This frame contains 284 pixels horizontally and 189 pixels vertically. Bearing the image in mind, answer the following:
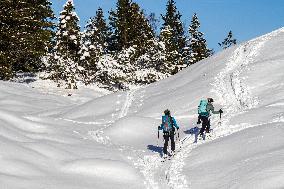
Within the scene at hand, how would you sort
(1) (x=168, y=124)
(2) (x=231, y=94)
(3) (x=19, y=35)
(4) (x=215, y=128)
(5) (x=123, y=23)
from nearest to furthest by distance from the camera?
(1) (x=168, y=124) < (4) (x=215, y=128) < (2) (x=231, y=94) < (3) (x=19, y=35) < (5) (x=123, y=23)

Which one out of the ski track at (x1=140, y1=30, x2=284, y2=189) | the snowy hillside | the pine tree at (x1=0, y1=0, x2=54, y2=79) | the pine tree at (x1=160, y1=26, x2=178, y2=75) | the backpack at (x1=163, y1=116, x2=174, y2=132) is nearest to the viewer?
the snowy hillside

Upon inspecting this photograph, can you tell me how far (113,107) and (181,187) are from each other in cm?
1786

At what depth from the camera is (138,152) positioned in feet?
59.4

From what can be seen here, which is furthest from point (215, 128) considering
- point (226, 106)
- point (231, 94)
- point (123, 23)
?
point (123, 23)

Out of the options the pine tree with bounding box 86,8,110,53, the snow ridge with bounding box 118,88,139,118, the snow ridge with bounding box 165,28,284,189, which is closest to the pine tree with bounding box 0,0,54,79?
the snow ridge with bounding box 118,88,139,118

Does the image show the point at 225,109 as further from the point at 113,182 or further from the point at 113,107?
the point at 113,182

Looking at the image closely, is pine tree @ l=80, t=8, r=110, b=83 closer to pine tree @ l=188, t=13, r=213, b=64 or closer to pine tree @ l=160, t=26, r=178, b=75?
pine tree @ l=160, t=26, r=178, b=75

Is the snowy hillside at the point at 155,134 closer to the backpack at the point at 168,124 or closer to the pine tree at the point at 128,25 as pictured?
the backpack at the point at 168,124

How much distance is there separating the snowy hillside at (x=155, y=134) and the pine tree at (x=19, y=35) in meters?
2.23

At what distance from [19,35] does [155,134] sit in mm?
18599

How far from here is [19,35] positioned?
3556 centimetres

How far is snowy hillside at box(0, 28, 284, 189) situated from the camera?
12.9 m

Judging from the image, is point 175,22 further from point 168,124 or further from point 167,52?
Answer: point 168,124

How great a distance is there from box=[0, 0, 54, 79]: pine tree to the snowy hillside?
223 centimetres
